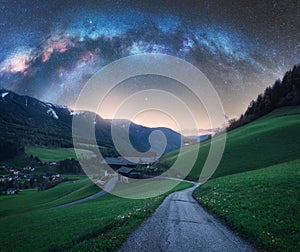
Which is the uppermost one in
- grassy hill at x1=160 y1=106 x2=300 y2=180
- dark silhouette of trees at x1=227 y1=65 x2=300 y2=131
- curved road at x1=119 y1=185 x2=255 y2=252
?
dark silhouette of trees at x1=227 y1=65 x2=300 y2=131

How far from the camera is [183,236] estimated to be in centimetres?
1216

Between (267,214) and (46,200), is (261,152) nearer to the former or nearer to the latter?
(267,214)

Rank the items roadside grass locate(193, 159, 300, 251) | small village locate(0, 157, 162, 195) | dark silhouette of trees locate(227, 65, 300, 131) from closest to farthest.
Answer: roadside grass locate(193, 159, 300, 251), small village locate(0, 157, 162, 195), dark silhouette of trees locate(227, 65, 300, 131)

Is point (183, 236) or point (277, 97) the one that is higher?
point (277, 97)

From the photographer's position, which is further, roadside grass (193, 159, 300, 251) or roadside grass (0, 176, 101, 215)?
roadside grass (0, 176, 101, 215)

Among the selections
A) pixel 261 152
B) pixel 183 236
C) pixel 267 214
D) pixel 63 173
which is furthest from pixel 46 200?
pixel 63 173

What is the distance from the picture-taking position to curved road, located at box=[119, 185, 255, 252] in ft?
34.9

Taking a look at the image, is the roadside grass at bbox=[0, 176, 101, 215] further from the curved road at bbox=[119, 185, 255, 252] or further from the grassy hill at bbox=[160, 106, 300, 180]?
the curved road at bbox=[119, 185, 255, 252]

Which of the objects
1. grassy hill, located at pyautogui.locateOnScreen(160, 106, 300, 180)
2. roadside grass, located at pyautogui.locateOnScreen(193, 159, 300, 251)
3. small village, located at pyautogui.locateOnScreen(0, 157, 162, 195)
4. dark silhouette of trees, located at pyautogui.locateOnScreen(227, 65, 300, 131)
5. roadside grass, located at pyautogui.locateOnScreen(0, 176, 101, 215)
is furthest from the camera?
dark silhouette of trees, located at pyautogui.locateOnScreen(227, 65, 300, 131)

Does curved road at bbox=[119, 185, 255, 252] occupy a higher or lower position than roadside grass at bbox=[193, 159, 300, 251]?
higher

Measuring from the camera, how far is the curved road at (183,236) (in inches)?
419

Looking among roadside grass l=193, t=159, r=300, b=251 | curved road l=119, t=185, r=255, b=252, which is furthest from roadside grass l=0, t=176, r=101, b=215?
roadside grass l=193, t=159, r=300, b=251

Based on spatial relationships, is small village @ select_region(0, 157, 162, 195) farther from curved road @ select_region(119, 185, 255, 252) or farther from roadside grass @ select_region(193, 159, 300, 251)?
curved road @ select_region(119, 185, 255, 252)

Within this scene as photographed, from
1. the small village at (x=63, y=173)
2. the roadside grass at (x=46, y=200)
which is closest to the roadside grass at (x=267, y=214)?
the roadside grass at (x=46, y=200)
